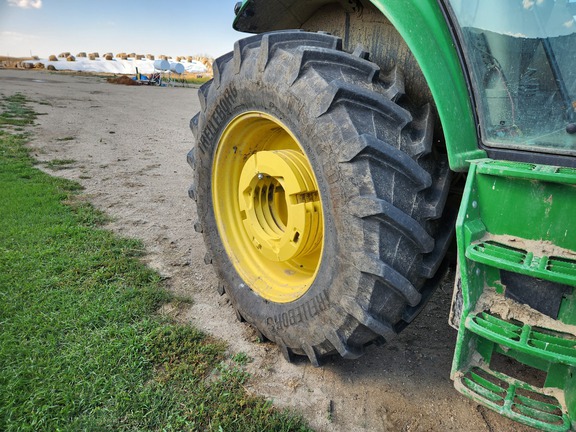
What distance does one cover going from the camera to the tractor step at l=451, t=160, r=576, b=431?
1.18 m

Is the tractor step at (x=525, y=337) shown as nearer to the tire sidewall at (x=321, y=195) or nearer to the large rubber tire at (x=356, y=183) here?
the large rubber tire at (x=356, y=183)

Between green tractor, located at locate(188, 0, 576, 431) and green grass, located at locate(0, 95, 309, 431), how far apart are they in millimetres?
365

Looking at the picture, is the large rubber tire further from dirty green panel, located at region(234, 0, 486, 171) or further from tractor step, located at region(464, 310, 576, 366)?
tractor step, located at region(464, 310, 576, 366)

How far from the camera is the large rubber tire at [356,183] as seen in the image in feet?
4.83

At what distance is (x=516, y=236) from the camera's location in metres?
1.28

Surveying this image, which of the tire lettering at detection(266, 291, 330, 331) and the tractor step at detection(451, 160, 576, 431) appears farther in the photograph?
the tire lettering at detection(266, 291, 330, 331)

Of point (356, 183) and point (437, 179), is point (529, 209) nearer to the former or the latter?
point (437, 179)

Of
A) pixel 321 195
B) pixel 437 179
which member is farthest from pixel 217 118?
pixel 437 179

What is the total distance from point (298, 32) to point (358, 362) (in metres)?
1.51

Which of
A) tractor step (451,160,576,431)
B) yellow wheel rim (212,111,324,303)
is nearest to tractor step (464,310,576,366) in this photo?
tractor step (451,160,576,431)

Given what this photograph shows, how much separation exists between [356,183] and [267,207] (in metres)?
0.86

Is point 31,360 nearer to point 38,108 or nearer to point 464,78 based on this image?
point 464,78

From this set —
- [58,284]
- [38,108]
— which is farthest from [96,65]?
[58,284]

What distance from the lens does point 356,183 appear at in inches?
58.3
